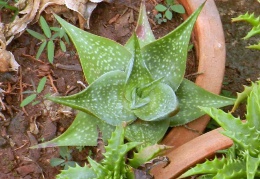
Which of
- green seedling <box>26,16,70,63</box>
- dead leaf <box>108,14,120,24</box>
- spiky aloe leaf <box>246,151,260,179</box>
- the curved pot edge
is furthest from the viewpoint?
dead leaf <box>108,14,120,24</box>

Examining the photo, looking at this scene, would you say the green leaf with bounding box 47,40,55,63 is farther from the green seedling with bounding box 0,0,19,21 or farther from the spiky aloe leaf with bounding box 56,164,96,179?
the spiky aloe leaf with bounding box 56,164,96,179

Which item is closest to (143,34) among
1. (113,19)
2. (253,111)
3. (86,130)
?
(113,19)

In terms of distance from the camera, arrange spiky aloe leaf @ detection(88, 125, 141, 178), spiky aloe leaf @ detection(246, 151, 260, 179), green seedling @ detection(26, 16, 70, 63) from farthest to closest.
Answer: green seedling @ detection(26, 16, 70, 63)
spiky aloe leaf @ detection(88, 125, 141, 178)
spiky aloe leaf @ detection(246, 151, 260, 179)

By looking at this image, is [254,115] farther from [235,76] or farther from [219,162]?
[235,76]

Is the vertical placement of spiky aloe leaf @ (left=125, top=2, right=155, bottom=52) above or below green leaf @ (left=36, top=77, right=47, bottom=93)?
above

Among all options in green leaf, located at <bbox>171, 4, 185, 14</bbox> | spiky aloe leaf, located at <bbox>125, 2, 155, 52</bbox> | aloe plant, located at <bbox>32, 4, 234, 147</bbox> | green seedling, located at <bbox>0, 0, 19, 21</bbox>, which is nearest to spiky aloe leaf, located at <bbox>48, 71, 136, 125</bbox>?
aloe plant, located at <bbox>32, 4, 234, 147</bbox>

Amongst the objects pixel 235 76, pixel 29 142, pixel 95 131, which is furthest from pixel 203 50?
pixel 29 142
